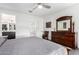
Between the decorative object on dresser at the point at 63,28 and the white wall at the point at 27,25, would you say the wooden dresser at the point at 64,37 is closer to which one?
the decorative object on dresser at the point at 63,28

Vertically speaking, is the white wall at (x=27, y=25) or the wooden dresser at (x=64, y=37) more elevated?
the white wall at (x=27, y=25)

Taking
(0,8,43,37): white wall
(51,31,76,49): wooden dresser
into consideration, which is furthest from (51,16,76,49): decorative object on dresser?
(0,8,43,37): white wall

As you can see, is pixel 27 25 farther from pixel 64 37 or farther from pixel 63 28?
pixel 64 37

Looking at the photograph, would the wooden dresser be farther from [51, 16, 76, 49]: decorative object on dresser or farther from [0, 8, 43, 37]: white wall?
[0, 8, 43, 37]: white wall

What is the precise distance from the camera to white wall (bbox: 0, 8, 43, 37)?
6.17ft

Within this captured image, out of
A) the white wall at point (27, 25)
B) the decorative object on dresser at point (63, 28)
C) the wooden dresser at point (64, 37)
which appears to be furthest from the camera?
the wooden dresser at point (64, 37)

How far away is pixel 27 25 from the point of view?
1988mm

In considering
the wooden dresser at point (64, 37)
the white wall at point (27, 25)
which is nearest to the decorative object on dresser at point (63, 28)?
the wooden dresser at point (64, 37)

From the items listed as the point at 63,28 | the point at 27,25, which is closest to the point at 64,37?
the point at 63,28

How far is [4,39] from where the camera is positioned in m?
1.88

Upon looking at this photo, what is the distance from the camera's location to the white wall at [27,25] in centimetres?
188

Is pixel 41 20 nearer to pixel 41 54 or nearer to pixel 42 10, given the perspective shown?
pixel 42 10
